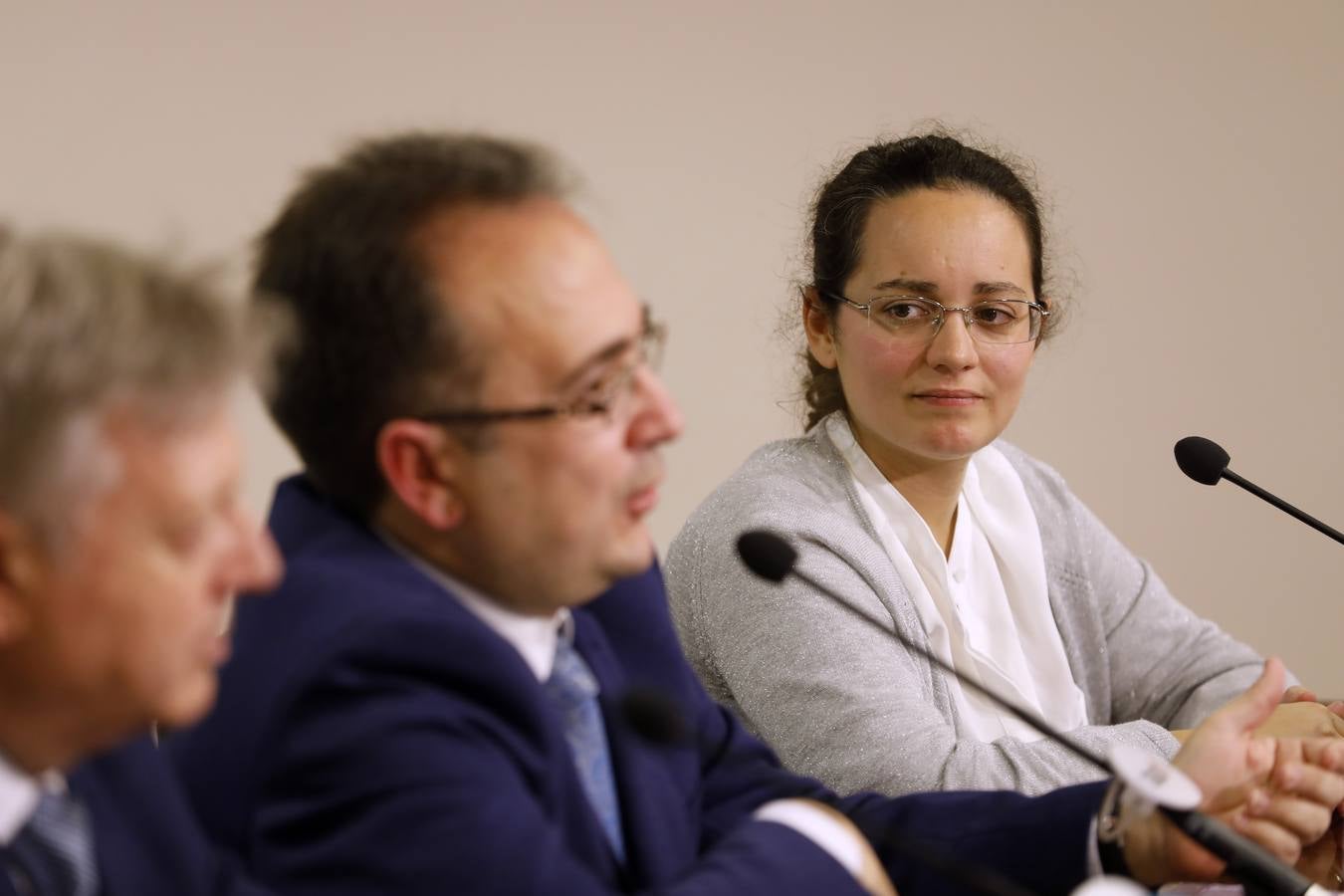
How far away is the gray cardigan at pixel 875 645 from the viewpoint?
5.30 feet

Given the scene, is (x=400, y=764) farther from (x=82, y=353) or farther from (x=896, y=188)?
(x=896, y=188)

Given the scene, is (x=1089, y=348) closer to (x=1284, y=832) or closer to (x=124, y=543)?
(x=1284, y=832)

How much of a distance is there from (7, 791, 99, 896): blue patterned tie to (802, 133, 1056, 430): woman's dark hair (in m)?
1.37

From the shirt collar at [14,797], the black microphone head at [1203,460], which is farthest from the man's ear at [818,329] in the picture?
the shirt collar at [14,797]

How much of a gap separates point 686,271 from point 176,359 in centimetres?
238

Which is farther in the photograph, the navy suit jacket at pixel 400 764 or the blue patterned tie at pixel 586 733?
the blue patterned tie at pixel 586 733

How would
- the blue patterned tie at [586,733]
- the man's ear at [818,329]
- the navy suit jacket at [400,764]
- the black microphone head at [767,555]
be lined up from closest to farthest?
the navy suit jacket at [400,764]
the blue patterned tie at [586,733]
the black microphone head at [767,555]
the man's ear at [818,329]

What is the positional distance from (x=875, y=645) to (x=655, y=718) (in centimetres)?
70

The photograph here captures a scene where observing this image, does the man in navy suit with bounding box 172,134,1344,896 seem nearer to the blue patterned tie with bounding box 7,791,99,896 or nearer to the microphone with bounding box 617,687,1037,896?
the microphone with bounding box 617,687,1037,896

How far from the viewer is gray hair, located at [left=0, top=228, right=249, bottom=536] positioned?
2.36 ft

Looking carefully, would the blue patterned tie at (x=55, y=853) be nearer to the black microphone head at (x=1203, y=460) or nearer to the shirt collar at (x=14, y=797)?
the shirt collar at (x=14, y=797)

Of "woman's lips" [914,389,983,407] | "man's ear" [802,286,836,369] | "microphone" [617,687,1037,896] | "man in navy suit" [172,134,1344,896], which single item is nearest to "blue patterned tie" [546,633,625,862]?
"man in navy suit" [172,134,1344,896]

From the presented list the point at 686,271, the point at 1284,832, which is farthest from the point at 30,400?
the point at 686,271

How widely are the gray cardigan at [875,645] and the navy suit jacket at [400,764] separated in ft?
1.53
